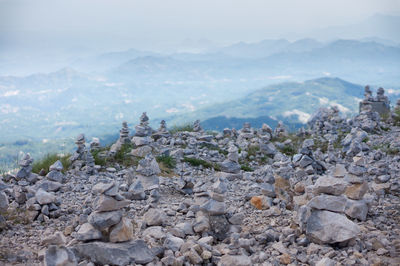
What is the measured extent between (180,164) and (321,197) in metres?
8.89

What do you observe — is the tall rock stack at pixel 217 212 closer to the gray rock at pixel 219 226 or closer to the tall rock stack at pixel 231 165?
the gray rock at pixel 219 226

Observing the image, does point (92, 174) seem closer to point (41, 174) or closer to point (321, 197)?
point (41, 174)

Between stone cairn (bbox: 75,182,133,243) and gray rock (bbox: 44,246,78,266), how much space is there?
1.07 metres

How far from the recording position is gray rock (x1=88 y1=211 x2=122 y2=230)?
738 centimetres

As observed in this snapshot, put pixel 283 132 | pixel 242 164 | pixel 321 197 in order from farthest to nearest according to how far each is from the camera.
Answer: pixel 283 132
pixel 242 164
pixel 321 197

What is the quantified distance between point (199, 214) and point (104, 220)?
2.70 m

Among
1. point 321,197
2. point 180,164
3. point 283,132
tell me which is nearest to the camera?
point 321,197

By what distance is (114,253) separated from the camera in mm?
7062

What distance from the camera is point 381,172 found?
12.7 m

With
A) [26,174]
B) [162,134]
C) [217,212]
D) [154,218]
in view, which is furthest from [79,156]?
[217,212]

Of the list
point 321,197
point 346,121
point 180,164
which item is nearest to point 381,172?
point 321,197

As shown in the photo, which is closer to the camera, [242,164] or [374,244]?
[374,244]

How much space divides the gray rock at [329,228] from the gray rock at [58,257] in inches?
187

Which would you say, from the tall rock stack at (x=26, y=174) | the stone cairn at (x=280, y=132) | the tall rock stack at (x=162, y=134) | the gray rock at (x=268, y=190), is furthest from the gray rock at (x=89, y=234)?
the stone cairn at (x=280, y=132)
